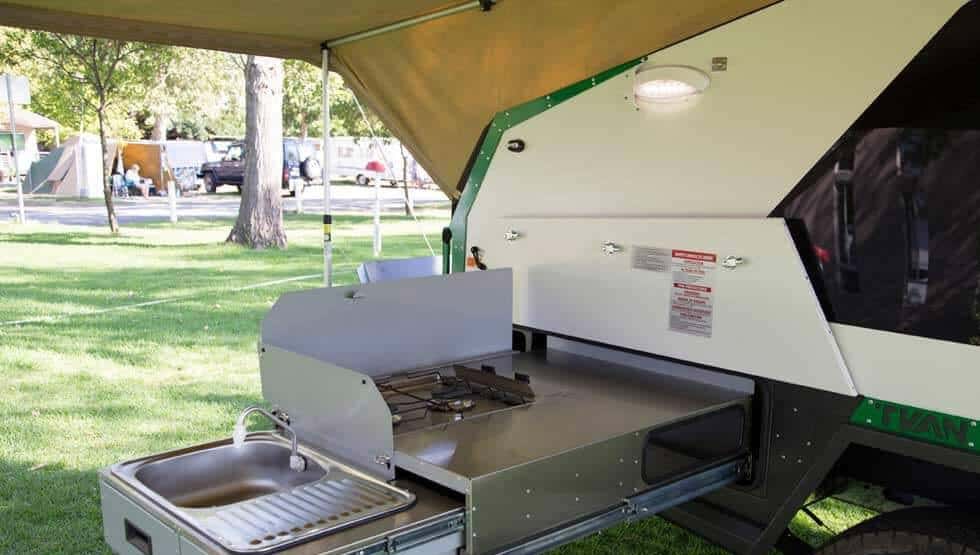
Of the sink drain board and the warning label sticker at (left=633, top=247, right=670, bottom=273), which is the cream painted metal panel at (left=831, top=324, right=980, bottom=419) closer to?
the warning label sticker at (left=633, top=247, right=670, bottom=273)

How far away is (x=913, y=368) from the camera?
1982 millimetres

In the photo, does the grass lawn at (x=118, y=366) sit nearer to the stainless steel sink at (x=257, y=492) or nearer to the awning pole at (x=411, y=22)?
the stainless steel sink at (x=257, y=492)

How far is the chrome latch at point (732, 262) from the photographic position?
2.33 metres

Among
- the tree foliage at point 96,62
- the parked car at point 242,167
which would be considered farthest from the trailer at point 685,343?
the parked car at point 242,167

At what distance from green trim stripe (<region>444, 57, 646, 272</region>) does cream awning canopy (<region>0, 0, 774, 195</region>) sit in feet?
0.14

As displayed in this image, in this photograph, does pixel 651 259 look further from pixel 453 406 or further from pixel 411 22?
pixel 411 22

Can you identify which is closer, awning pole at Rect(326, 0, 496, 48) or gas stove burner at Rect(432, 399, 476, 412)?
gas stove burner at Rect(432, 399, 476, 412)

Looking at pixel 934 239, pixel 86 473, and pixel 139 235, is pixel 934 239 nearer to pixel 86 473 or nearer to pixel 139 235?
pixel 86 473

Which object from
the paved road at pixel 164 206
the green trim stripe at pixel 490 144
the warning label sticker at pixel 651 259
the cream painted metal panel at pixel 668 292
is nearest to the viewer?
the cream painted metal panel at pixel 668 292

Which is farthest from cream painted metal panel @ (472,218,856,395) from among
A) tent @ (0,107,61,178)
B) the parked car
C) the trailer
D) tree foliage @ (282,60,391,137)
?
tent @ (0,107,61,178)

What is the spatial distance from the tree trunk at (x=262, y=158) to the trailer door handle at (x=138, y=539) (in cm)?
985

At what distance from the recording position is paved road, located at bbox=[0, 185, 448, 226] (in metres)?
15.4

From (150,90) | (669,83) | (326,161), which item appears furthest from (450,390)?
(150,90)

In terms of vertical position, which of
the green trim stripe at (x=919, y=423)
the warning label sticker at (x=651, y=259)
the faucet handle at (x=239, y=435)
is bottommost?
the faucet handle at (x=239, y=435)
